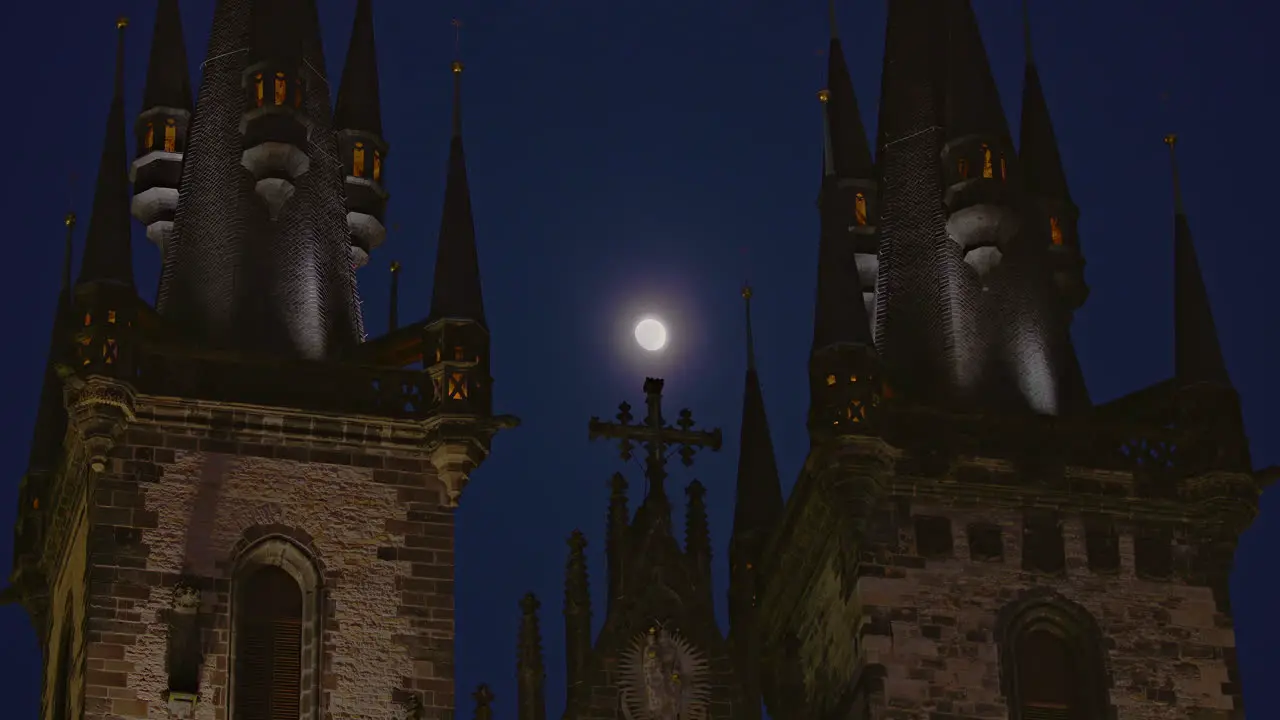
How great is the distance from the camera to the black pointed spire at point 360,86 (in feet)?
142

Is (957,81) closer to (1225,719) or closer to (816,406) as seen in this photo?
(816,406)

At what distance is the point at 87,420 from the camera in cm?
3850

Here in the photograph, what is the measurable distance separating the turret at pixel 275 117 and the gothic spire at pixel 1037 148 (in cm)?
823

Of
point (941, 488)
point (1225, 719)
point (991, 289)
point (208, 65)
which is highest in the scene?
point (208, 65)

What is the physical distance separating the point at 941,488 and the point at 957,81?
→ 17.8ft

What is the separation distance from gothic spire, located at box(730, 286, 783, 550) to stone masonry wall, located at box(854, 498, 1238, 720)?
4993mm

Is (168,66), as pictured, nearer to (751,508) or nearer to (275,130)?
(275,130)

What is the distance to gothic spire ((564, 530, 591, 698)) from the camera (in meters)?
39.1

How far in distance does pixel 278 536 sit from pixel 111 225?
3.91 metres

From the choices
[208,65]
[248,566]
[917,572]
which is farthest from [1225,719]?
[208,65]

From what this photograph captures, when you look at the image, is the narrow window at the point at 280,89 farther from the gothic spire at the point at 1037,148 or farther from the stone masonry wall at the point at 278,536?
the gothic spire at the point at 1037,148

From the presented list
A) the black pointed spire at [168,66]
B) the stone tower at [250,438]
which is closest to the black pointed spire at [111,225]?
the stone tower at [250,438]

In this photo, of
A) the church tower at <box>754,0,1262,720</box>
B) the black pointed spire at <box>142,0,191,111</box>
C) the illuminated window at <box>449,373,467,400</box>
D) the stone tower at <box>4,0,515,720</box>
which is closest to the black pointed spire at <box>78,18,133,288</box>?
the stone tower at <box>4,0,515,720</box>

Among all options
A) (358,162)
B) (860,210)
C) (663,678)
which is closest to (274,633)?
(663,678)
